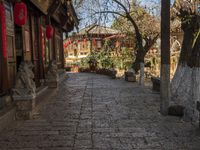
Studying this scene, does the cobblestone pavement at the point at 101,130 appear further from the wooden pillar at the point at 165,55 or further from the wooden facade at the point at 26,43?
the wooden facade at the point at 26,43

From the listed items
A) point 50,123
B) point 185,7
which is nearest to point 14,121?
point 50,123

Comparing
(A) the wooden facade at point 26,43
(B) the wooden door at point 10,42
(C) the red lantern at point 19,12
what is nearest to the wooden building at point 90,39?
(A) the wooden facade at point 26,43

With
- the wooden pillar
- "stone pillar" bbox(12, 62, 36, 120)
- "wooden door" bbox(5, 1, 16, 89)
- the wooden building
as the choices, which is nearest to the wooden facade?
"wooden door" bbox(5, 1, 16, 89)

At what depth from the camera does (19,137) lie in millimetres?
5863

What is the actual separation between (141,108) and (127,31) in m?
15.3

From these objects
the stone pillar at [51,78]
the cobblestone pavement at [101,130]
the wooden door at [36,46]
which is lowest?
the cobblestone pavement at [101,130]

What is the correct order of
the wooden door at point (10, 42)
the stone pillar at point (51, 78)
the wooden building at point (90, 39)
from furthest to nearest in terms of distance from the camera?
the wooden building at point (90, 39) → the stone pillar at point (51, 78) → the wooden door at point (10, 42)

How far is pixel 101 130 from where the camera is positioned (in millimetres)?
6359

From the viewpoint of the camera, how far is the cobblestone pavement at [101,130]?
539cm

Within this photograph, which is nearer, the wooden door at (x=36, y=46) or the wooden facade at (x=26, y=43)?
the wooden facade at (x=26, y=43)

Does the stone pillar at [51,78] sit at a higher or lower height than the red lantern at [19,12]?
lower

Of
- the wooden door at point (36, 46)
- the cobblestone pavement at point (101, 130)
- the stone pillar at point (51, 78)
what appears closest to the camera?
the cobblestone pavement at point (101, 130)

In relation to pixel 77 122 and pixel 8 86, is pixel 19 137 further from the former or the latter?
pixel 8 86

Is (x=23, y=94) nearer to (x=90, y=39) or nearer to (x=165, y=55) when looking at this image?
(x=165, y=55)
